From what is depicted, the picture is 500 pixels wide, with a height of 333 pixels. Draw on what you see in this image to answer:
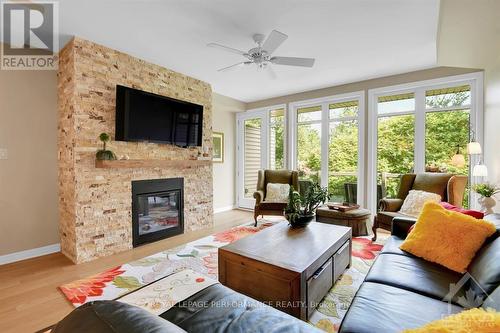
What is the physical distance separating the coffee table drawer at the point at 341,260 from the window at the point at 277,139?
125 inches

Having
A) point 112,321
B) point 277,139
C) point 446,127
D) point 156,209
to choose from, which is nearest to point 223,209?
point 277,139

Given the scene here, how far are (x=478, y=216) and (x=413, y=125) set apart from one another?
2.65 m

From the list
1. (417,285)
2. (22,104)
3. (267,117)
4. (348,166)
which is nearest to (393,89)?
(348,166)

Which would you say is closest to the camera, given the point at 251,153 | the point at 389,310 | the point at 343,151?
the point at 389,310

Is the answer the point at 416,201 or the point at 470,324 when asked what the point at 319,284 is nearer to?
the point at 470,324

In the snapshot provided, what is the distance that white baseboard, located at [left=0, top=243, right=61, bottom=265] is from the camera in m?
2.97

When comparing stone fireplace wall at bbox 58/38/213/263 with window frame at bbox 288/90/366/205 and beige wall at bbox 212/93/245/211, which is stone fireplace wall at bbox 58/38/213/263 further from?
window frame at bbox 288/90/366/205

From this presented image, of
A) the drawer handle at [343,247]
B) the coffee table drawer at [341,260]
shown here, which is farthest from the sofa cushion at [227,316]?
the drawer handle at [343,247]

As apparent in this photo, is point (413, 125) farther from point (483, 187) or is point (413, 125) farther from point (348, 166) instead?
point (483, 187)

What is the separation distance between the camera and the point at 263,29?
9.14 feet

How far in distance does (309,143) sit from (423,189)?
2.29m

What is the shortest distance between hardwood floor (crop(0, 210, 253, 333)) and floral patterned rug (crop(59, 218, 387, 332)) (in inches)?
5.3

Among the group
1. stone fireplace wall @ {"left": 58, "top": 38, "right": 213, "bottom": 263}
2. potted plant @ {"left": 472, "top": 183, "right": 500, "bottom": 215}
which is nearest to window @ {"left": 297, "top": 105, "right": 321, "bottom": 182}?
potted plant @ {"left": 472, "top": 183, "right": 500, "bottom": 215}

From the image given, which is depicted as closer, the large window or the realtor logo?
the realtor logo
